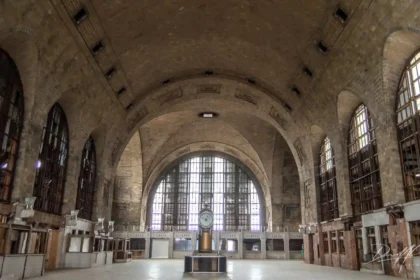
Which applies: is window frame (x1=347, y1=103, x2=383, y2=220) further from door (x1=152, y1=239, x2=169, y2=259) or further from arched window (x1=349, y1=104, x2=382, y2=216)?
door (x1=152, y1=239, x2=169, y2=259)

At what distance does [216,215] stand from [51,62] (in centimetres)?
2481

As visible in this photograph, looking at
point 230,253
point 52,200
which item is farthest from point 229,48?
point 230,253

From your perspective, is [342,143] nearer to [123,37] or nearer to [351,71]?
[351,71]

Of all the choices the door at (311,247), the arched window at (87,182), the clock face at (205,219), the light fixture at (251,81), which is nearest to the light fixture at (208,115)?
the light fixture at (251,81)

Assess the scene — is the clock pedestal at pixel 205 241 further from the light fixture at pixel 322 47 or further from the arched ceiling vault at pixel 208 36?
the arched ceiling vault at pixel 208 36

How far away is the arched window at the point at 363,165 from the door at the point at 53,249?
41.8 ft

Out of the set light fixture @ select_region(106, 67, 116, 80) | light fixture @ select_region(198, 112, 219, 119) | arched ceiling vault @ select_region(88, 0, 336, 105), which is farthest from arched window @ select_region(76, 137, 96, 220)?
light fixture @ select_region(198, 112, 219, 119)

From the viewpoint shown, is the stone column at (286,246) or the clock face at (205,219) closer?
the clock face at (205,219)

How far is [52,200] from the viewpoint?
15156mm

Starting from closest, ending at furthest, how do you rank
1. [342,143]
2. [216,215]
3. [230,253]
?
[342,143] < [230,253] < [216,215]

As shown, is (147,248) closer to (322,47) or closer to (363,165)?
(363,165)

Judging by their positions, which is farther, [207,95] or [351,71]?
[207,95]

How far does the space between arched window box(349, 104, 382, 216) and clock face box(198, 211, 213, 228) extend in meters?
6.27

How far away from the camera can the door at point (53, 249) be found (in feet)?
48.1
